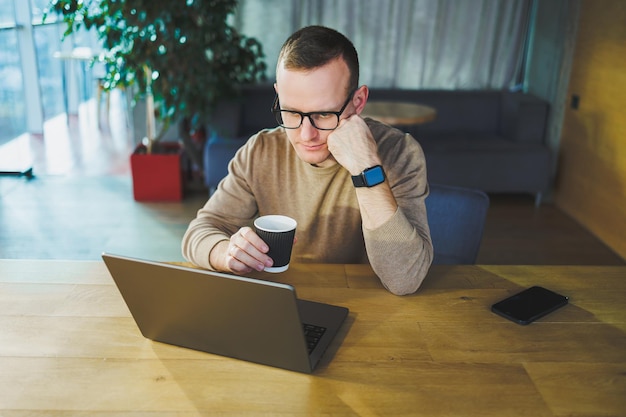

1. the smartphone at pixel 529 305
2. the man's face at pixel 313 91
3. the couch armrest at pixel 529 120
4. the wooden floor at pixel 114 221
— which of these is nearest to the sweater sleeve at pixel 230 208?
the man's face at pixel 313 91

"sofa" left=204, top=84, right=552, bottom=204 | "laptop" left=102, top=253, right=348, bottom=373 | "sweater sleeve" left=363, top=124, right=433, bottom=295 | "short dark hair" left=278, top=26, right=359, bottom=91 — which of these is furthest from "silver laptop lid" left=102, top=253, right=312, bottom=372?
"sofa" left=204, top=84, right=552, bottom=204

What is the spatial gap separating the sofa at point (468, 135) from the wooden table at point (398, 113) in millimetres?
341

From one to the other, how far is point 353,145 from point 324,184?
0.77ft

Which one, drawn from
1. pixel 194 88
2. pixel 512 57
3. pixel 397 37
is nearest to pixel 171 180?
pixel 194 88

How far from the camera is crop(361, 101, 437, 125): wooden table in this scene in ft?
11.6

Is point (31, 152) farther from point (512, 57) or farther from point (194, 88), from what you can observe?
point (512, 57)

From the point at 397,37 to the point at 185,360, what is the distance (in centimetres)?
425

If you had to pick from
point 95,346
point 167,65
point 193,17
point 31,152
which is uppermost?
point 193,17

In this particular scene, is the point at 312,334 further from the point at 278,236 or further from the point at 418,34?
the point at 418,34

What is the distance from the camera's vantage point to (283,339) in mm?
958

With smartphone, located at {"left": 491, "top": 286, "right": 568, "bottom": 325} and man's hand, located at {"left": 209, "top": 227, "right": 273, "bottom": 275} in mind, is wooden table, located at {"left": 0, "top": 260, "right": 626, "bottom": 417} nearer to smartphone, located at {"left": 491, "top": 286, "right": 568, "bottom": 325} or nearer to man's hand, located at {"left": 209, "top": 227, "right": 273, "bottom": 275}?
smartphone, located at {"left": 491, "top": 286, "right": 568, "bottom": 325}

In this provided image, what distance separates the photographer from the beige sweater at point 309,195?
149 cm

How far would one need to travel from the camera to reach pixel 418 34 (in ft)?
15.9

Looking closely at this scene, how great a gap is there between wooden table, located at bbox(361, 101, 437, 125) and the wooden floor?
818 mm
